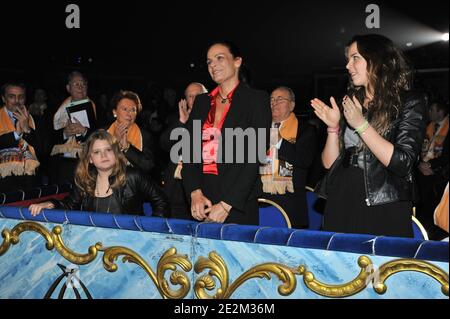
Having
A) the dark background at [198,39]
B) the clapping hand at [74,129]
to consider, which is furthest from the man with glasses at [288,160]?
the dark background at [198,39]

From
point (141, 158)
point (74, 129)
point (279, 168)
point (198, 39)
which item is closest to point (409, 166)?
point (279, 168)

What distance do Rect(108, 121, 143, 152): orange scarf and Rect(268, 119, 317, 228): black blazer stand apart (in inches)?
44.8

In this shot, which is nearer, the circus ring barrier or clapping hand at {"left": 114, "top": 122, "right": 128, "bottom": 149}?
the circus ring barrier

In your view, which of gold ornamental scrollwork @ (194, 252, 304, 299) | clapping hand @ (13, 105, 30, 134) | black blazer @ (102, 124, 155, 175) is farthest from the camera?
clapping hand @ (13, 105, 30, 134)

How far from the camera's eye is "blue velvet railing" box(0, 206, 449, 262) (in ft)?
6.30

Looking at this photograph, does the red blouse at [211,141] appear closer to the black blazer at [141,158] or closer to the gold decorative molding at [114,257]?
the gold decorative molding at [114,257]

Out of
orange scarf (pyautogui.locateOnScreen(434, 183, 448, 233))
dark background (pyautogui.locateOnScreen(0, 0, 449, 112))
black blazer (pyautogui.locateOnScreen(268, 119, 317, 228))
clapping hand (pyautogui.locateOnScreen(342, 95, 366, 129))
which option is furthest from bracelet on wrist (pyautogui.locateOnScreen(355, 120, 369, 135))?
dark background (pyautogui.locateOnScreen(0, 0, 449, 112))

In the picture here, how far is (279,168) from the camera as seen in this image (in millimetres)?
4312

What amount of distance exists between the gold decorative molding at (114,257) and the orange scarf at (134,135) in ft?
5.61

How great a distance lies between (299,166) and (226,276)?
1.90 m

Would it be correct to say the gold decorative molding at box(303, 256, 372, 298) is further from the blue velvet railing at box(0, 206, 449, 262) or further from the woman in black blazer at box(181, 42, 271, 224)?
the woman in black blazer at box(181, 42, 271, 224)

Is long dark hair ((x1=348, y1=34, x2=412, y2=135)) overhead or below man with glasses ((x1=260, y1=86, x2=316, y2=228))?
overhead

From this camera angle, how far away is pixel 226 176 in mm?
2680
